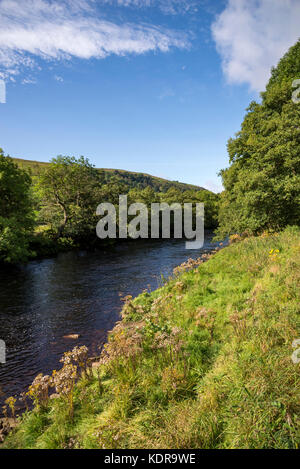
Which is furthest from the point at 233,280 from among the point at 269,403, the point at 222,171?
the point at 222,171

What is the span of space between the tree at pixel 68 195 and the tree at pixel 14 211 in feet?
26.9

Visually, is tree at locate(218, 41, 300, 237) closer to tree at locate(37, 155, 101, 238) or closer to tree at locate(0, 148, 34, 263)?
tree at locate(0, 148, 34, 263)

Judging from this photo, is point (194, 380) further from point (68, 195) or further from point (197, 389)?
point (68, 195)

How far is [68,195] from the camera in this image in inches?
1596

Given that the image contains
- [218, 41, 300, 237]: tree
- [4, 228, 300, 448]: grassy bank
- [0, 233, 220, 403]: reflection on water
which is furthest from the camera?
[218, 41, 300, 237]: tree

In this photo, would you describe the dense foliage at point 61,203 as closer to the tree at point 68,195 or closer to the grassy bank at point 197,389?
the tree at point 68,195

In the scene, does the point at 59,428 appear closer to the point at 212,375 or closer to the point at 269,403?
the point at 212,375

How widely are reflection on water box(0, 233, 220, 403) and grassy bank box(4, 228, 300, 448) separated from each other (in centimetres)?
321

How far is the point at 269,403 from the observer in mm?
3752

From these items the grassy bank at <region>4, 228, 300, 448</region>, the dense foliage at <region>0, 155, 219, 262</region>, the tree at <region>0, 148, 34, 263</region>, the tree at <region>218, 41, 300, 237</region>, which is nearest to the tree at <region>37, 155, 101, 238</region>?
the dense foliage at <region>0, 155, 219, 262</region>

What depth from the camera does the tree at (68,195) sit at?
37.8 meters

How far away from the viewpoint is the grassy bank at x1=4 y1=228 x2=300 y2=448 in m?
3.72
